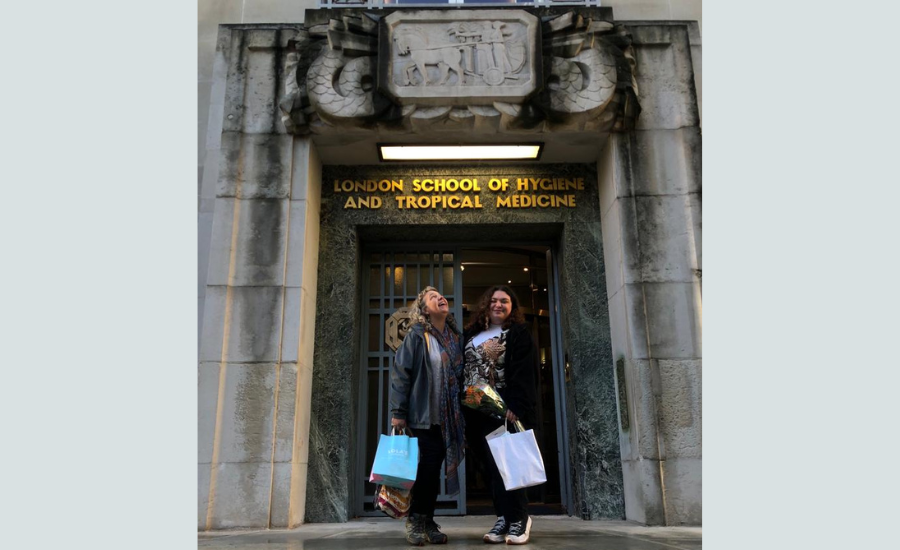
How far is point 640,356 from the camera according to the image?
745 centimetres

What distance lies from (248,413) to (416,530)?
2.85m

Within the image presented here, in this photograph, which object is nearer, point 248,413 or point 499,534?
point 499,534

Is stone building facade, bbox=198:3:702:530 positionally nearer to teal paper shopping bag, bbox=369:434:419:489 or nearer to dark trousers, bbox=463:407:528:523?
teal paper shopping bag, bbox=369:434:419:489

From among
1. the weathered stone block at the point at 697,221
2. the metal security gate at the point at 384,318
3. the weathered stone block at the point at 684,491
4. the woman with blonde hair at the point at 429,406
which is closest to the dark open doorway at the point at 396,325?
the metal security gate at the point at 384,318

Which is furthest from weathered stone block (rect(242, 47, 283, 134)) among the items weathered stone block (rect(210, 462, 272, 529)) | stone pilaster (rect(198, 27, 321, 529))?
weathered stone block (rect(210, 462, 272, 529))

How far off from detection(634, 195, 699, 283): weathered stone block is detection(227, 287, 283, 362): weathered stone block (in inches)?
168

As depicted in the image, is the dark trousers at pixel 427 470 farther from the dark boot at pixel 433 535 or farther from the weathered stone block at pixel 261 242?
the weathered stone block at pixel 261 242

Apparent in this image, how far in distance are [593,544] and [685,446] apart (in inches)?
102

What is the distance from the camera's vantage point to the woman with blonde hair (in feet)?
17.3

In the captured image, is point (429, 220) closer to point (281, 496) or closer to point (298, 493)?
point (298, 493)

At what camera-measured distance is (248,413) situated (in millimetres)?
7211

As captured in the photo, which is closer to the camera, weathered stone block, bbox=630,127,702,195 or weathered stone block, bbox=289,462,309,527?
weathered stone block, bbox=289,462,309,527

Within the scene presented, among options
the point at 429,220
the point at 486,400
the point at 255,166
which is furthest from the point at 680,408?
the point at 255,166

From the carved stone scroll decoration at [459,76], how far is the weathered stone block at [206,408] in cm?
305
